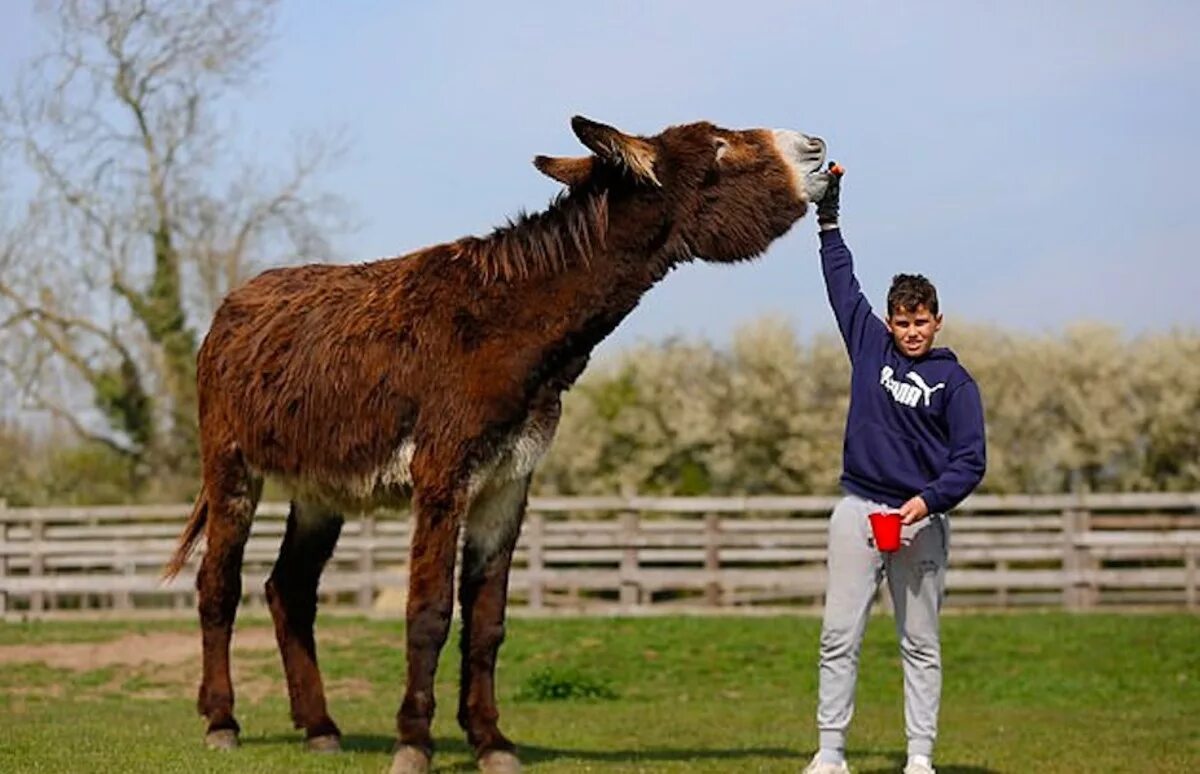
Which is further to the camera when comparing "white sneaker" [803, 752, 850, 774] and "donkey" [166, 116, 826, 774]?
"donkey" [166, 116, 826, 774]

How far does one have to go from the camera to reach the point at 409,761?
8.52m

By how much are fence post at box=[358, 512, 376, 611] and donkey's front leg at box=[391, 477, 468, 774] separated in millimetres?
17761

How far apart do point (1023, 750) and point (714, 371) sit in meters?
31.8

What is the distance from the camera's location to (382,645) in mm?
21703

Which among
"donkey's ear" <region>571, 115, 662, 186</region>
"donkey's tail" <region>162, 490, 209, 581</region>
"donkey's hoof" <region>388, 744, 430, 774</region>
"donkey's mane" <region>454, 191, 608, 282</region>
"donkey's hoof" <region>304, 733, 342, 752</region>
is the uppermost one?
"donkey's ear" <region>571, 115, 662, 186</region>

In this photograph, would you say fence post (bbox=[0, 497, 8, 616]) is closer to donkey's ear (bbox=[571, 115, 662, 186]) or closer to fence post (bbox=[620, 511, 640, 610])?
fence post (bbox=[620, 511, 640, 610])

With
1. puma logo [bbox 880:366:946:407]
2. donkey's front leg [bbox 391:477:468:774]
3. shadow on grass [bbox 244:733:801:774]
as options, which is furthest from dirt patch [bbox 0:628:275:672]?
puma logo [bbox 880:366:946:407]

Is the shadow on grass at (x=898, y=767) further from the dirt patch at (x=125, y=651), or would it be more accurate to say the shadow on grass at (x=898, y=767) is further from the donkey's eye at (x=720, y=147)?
the dirt patch at (x=125, y=651)

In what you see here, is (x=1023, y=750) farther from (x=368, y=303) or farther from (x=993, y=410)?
(x=993, y=410)

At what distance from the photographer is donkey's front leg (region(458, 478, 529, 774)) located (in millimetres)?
9164

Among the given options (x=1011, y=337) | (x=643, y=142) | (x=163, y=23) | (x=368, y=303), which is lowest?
(x=368, y=303)

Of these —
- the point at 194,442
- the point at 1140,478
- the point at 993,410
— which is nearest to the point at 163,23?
the point at 194,442

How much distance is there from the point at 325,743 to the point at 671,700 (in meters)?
8.41

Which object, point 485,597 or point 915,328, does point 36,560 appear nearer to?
point 485,597
